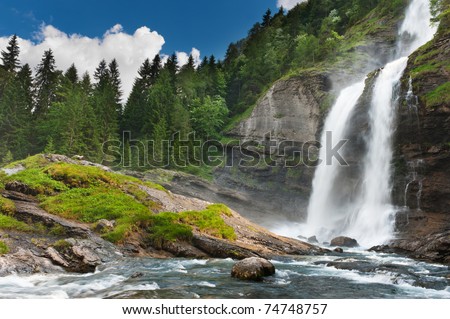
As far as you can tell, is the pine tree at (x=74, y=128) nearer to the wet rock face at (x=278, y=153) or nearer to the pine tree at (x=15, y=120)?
the pine tree at (x=15, y=120)

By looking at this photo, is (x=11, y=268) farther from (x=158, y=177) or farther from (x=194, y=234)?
(x=158, y=177)

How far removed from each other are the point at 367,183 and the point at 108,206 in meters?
26.0

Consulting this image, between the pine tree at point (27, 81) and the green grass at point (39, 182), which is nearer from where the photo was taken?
the green grass at point (39, 182)

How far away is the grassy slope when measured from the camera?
54.5ft

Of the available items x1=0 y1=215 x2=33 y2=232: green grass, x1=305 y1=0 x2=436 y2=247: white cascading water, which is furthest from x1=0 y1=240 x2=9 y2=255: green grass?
x1=305 y1=0 x2=436 y2=247: white cascading water

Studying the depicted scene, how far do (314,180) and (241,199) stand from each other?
8.93 m

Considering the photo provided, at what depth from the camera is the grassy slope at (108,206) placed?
16609 millimetres

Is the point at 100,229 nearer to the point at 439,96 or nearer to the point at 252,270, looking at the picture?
the point at 252,270

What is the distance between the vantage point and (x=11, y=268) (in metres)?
10.9

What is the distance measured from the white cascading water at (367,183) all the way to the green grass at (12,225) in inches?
968

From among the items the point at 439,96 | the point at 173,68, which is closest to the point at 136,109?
the point at 173,68

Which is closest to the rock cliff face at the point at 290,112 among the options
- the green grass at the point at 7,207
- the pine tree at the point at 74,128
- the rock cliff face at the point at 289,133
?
the rock cliff face at the point at 289,133

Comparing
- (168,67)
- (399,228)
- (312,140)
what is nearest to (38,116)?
(168,67)

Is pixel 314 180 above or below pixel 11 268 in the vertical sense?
above
